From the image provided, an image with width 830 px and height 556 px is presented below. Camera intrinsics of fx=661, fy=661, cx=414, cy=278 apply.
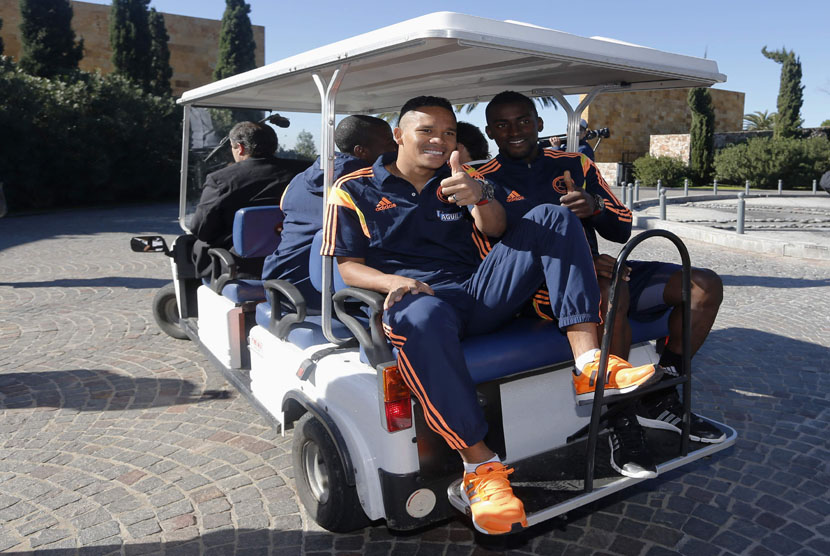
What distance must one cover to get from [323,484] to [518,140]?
5.94 feet

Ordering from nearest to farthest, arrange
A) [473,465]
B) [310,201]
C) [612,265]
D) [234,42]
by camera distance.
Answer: [473,465] → [612,265] → [310,201] → [234,42]

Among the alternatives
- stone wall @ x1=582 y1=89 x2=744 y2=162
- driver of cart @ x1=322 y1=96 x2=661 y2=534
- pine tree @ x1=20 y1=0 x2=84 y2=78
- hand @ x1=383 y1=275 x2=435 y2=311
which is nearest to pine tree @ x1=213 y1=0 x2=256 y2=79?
pine tree @ x1=20 y1=0 x2=84 y2=78

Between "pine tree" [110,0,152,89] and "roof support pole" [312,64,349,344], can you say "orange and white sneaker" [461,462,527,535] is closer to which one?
"roof support pole" [312,64,349,344]

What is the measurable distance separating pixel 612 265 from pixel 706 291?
1.31 ft

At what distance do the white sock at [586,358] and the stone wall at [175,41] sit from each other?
3279cm

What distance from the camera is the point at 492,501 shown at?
2127mm

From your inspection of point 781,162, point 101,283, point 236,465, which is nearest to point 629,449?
point 236,465

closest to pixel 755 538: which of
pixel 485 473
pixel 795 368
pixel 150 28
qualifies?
pixel 485 473

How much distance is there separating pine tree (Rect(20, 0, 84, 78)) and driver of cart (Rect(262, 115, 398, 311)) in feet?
69.9

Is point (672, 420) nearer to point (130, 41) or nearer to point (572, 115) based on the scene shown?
point (572, 115)

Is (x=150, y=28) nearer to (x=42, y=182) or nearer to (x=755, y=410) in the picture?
(x=42, y=182)

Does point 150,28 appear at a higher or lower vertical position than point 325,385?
higher

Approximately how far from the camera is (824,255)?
29.3ft

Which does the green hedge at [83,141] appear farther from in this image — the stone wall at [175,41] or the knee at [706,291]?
the knee at [706,291]
